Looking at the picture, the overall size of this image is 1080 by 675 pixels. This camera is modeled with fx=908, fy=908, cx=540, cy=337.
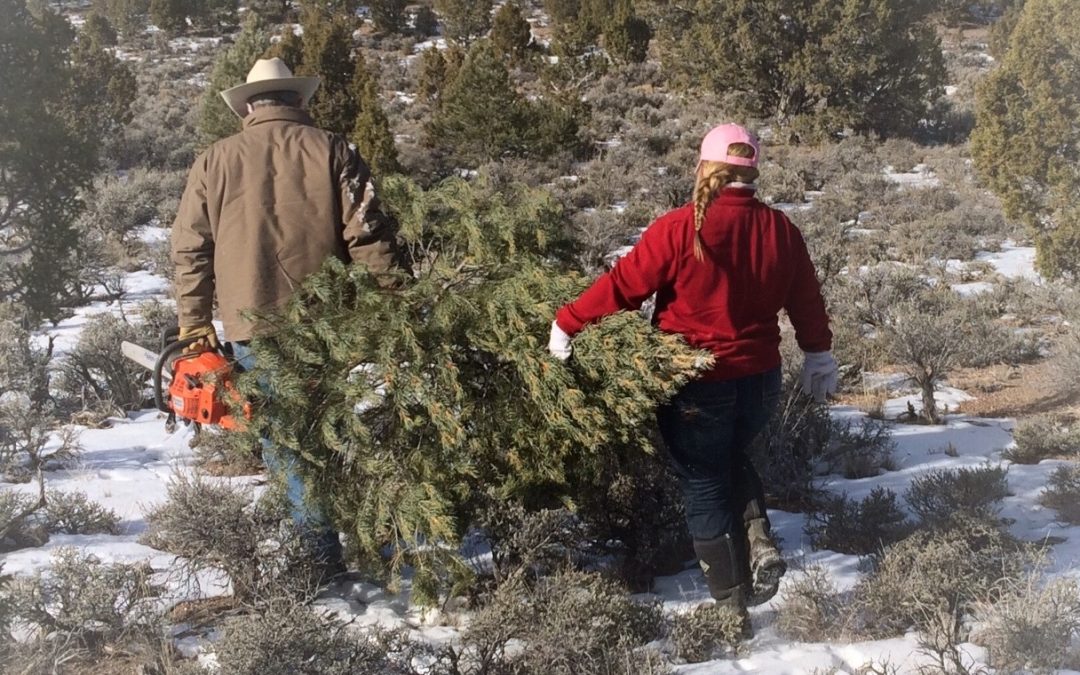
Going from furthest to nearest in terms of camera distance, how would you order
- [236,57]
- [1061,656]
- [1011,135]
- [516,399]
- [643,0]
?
1. [643,0]
2. [236,57]
3. [1011,135]
4. [516,399]
5. [1061,656]

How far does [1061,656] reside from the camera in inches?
106

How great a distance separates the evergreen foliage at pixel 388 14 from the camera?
93.3 feet

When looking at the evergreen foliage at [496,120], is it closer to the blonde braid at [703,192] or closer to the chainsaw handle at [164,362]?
the chainsaw handle at [164,362]

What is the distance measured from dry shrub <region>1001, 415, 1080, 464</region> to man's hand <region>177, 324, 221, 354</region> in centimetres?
399

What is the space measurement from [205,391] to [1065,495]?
363 centimetres

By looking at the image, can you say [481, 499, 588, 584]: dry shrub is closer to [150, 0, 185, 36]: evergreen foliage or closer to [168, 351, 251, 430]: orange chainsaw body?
[168, 351, 251, 430]: orange chainsaw body

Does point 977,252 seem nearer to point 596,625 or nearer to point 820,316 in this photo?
point 820,316

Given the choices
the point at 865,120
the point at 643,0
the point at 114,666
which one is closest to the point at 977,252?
the point at 865,120

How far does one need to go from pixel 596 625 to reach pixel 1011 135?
783cm

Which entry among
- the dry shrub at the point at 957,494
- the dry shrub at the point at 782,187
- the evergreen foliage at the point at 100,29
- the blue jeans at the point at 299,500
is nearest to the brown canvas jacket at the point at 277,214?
the blue jeans at the point at 299,500

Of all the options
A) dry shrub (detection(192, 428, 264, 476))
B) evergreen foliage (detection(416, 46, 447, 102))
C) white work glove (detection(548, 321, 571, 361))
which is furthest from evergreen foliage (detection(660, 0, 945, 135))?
white work glove (detection(548, 321, 571, 361))

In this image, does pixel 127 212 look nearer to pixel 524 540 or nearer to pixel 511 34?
pixel 524 540

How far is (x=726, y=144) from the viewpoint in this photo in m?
2.91

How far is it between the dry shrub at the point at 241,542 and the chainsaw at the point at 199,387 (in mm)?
374
